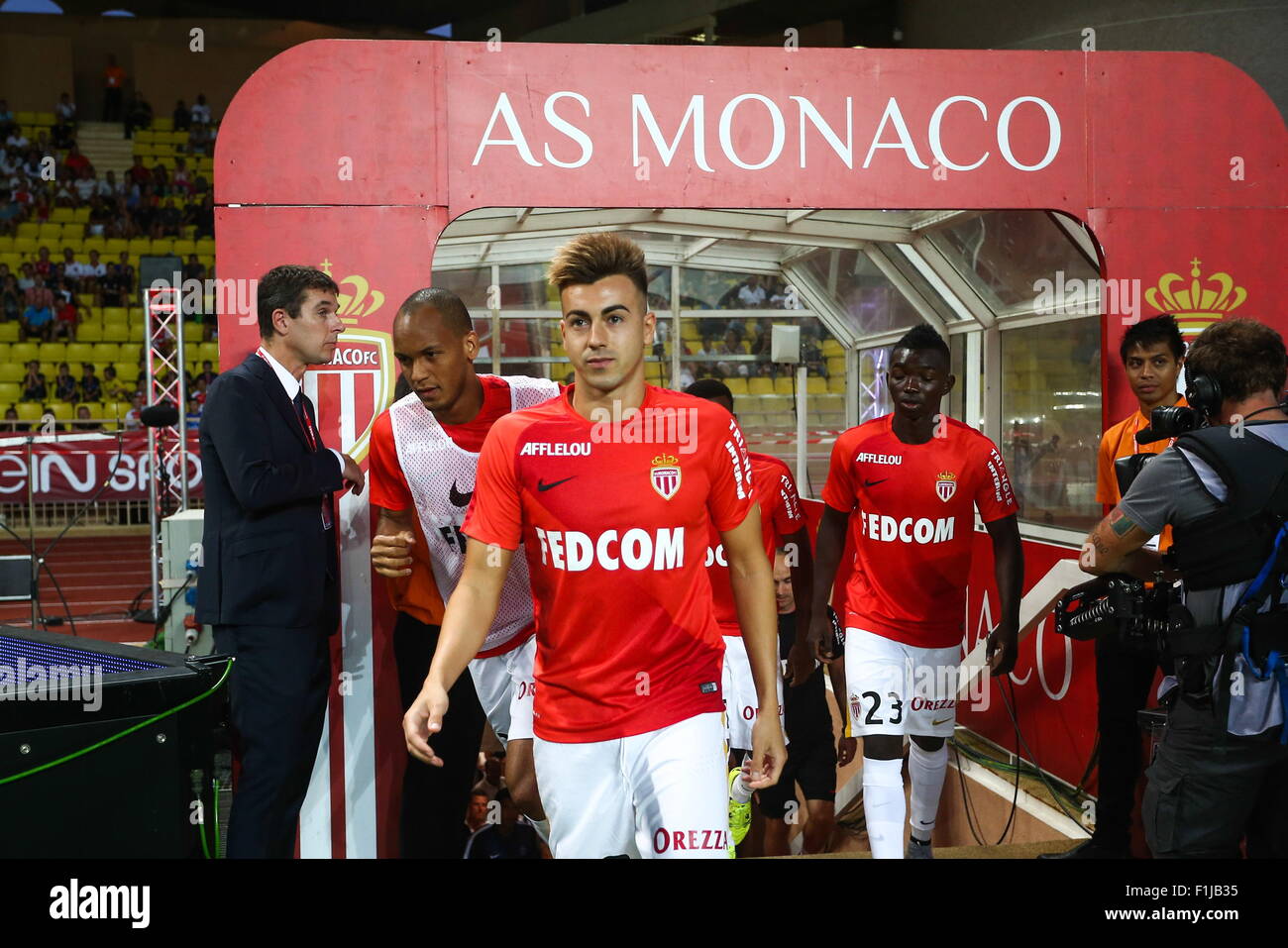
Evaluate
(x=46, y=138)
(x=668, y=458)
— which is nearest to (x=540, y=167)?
(x=668, y=458)

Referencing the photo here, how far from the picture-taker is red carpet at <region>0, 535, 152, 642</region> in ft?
32.6

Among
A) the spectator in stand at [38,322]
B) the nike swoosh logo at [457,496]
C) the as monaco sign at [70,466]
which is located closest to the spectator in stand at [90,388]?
the spectator in stand at [38,322]

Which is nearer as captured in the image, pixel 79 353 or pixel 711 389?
pixel 711 389

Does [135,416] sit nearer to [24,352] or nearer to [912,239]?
[24,352]

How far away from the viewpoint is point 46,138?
2066 cm

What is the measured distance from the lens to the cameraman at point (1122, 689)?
4309mm

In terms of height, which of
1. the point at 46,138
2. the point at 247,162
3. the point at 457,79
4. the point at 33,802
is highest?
the point at 46,138

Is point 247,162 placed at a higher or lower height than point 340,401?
higher

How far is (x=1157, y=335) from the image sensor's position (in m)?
4.22

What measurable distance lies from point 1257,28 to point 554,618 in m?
7.99

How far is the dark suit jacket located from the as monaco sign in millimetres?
10926

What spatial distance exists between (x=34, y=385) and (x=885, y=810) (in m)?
16.2

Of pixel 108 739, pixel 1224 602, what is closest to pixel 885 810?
pixel 1224 602
